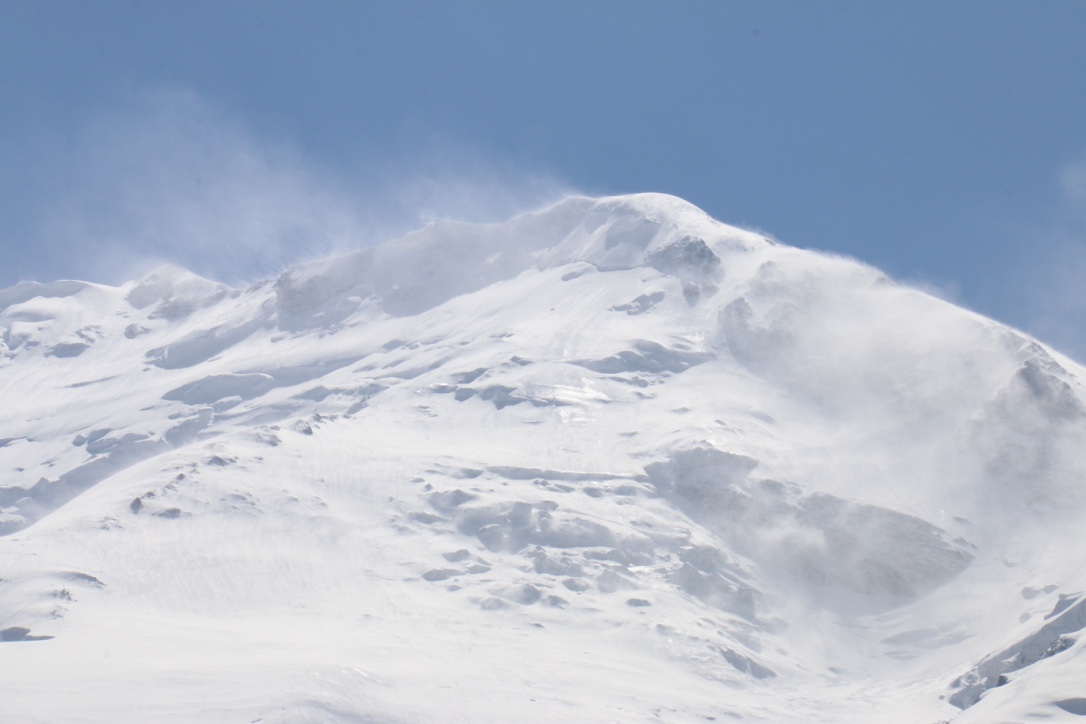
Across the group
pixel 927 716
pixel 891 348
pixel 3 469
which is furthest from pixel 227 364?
pixel 927 716

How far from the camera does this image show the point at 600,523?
11362 centimetres

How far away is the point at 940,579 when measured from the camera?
111812 millimetres

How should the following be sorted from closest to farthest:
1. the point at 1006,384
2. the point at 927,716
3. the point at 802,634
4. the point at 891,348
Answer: the point at 927,716
the point at 802,634
the point at 1006,384
the point at 891,348

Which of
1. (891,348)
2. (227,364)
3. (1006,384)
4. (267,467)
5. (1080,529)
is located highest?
(227,364)

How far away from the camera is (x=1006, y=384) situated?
138375 millimetres

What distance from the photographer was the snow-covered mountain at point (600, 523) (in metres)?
78.4

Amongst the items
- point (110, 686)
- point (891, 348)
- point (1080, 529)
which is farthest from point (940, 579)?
point (110, 686)

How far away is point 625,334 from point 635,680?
265 feet

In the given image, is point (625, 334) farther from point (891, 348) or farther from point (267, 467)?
point (267, 467)

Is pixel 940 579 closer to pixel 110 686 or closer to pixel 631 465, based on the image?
pixel 631 465

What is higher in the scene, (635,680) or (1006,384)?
(1006,384)

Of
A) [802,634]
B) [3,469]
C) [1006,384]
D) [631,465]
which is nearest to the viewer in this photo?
[802,634]

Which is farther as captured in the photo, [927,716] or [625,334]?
[625,334]

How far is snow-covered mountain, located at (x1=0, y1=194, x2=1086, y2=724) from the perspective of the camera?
78.4m
